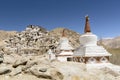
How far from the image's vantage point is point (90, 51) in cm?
1783

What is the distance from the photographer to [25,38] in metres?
70.4

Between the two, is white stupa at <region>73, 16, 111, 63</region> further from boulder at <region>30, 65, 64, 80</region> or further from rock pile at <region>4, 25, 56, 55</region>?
rock pile at <region>4, 25, 56, 55</region>

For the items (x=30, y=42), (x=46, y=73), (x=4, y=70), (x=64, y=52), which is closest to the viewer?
(x=46, y=73)

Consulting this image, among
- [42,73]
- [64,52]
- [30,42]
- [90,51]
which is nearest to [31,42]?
[30,42]

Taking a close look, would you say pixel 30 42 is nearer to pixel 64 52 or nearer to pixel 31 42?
pixel 31 42

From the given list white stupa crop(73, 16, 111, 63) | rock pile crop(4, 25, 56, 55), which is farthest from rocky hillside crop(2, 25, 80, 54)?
white stupa crop(73, 16, 111, 63)

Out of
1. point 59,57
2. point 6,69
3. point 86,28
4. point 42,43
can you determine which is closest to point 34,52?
point 42,43

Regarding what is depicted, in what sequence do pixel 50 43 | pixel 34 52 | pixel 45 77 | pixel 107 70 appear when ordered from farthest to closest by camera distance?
pixel 50 43, pixel 34 52, pixel 107 70, pixel 45 77

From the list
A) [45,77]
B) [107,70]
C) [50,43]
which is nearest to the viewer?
[45,77]

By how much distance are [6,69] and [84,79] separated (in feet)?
17.4

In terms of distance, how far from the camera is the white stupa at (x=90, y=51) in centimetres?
1761

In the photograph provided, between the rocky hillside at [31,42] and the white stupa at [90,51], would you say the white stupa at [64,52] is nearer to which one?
the white stupa at [90,51]

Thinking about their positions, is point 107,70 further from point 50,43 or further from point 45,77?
point 50,43

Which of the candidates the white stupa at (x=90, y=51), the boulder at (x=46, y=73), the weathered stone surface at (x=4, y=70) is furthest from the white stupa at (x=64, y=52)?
the weathered stone surface at (x=4, y=70)
